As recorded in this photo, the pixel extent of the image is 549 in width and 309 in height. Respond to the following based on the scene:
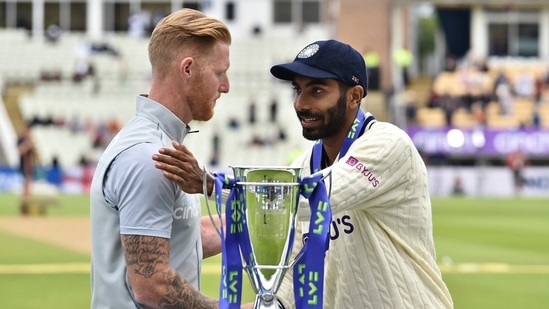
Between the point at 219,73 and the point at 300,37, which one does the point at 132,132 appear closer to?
the point at 219,73

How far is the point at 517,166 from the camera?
138 ft

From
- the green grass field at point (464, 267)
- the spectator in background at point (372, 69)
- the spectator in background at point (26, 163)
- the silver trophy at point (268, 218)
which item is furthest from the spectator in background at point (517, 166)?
the silver trophy at point (268, 218)

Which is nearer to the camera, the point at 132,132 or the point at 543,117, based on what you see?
the point at 132,132

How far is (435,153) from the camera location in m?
43.2

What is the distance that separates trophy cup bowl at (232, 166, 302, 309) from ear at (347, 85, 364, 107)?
758mm

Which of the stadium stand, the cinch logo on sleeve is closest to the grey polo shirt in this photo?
the cinch logo on sleeve

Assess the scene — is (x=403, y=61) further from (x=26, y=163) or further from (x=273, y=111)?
(x=26, y=163)

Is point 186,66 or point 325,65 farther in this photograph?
point 325,65

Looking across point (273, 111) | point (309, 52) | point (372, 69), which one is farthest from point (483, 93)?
point (309, 52)

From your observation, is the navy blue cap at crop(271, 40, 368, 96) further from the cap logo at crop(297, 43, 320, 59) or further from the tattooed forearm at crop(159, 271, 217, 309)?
the tattooed forearm at crop(159, 271, 217, 309)

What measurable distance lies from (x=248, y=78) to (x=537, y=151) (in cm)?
1310

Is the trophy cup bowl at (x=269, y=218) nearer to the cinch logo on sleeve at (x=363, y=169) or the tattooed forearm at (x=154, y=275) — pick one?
the tattooed forearm at (x=154, y=275)

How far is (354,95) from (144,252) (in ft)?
3.89

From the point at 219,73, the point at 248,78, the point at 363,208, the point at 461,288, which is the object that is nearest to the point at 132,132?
the point at 219,73
